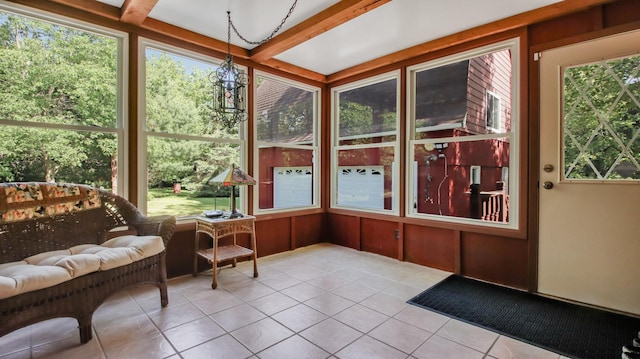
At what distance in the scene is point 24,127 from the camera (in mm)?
2416

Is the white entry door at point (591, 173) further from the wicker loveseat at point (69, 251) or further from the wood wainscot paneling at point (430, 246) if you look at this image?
the wicker loveseat at point (69, 251)

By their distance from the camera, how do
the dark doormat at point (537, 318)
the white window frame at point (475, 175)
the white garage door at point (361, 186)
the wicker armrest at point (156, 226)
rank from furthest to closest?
the white garage door at point (361, 186) → the white window frame at point (475, 175) → the wicker armrest at point (156, 226) → the dark doormat at point (537, 318)

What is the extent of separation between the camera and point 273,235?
13.3 feet

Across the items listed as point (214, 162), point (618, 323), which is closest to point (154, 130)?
point (214, 162)

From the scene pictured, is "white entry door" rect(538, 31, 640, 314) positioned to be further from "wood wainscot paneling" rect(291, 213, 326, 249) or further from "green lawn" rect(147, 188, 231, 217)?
"green lawn" rect(147, 188, 231, 217)

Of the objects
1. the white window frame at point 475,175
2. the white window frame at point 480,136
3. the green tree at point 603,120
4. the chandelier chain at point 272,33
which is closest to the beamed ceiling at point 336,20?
the chandelier chain at point 272,33

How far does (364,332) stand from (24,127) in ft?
10.0

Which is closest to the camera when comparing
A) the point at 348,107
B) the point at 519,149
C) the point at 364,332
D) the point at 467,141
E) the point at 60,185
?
the point at 364,332

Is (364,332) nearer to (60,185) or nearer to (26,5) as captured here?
(60,185)

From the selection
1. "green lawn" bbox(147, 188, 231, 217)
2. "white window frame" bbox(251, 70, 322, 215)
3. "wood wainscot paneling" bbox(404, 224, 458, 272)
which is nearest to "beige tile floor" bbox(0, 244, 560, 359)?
"wood wainscot paneling" bbox(404, 224, 458, 272)

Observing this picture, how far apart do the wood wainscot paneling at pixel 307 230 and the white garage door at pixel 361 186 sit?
0.44 meters

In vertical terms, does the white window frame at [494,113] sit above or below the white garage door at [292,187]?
above

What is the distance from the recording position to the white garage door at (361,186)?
166 inches

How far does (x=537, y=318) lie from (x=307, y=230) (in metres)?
2.88
